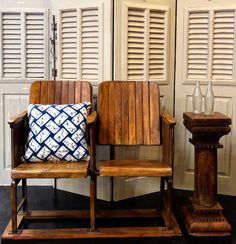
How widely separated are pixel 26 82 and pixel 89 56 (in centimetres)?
65

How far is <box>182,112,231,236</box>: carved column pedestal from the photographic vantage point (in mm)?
2518

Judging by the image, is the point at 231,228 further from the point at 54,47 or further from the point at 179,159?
the point at 54,47

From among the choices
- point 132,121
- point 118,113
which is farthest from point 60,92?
point 132,121

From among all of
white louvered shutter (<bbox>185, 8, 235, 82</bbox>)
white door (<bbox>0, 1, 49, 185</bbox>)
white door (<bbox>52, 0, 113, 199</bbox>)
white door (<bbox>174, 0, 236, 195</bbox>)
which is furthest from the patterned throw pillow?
white louvered shutter (<bbox>185, 8, 235, 82</bbox>)

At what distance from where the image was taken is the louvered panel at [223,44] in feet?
10.1

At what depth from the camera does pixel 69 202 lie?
308 cm

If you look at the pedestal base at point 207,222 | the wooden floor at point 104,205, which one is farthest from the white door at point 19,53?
the pedestal base at point 207,222

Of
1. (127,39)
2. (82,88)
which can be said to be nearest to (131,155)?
(82,88)

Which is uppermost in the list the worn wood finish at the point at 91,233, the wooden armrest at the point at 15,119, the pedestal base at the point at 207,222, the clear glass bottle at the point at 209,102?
the clear glass bottle at the point at 209,102

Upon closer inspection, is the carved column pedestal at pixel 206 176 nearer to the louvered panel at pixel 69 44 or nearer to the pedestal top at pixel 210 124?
the pedestal top at pixel 210 124

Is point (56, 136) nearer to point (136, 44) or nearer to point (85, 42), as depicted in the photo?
point (85, 42)

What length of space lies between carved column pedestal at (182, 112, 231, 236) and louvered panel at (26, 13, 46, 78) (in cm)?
138

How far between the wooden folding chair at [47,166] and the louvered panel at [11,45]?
51 cm

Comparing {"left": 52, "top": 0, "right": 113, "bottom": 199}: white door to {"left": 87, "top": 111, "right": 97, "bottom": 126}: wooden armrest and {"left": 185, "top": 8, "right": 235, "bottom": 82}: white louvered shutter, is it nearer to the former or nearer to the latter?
{"left": 87, "top": 111, "right": 97, "bottom": 126}: wooden armrest
